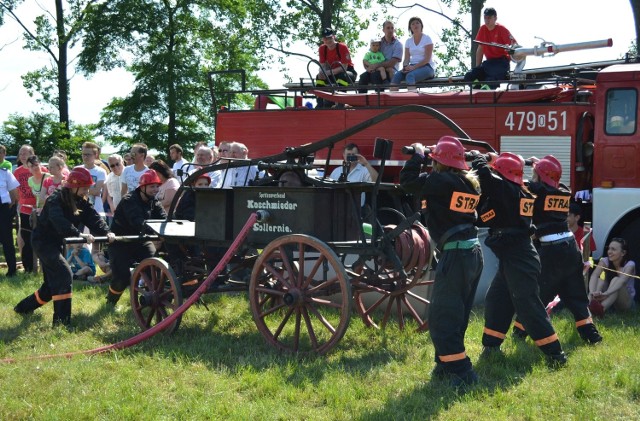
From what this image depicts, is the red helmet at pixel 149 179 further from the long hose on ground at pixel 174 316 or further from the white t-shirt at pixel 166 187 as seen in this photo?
the long hose on ground at pixel 174 316

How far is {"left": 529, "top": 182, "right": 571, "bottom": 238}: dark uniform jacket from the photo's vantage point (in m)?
7.48

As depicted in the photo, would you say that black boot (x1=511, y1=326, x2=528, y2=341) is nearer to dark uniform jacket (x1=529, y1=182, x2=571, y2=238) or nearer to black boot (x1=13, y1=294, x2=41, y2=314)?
dark uniform jacket (x1=529, y1=182, x2=571, y2=238)

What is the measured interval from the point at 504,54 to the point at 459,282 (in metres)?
5.81

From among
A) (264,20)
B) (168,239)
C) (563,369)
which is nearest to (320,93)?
(168,239)

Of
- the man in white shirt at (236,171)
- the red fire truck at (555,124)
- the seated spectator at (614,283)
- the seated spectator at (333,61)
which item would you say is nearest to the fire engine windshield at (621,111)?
the red fire truck at (555,124)

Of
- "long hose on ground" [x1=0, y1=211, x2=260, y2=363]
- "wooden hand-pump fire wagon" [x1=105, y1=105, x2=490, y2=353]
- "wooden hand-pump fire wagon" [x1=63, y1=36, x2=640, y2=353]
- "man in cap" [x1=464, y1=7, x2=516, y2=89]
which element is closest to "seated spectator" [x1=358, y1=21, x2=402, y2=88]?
"wooden hand-pump fire wagon" [x1=63, y1=36, x2=640, y2=353]

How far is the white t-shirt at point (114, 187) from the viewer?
496 inches

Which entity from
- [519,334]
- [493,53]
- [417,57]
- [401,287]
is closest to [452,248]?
[401,287]

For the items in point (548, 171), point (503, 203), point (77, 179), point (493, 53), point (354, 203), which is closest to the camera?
point (503, 203)

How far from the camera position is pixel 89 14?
29609mm

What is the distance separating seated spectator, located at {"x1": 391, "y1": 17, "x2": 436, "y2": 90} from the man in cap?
602mm

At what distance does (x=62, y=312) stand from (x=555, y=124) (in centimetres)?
586

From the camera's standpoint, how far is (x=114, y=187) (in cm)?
1269

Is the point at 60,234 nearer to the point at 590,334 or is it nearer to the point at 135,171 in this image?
the point at 135,171
